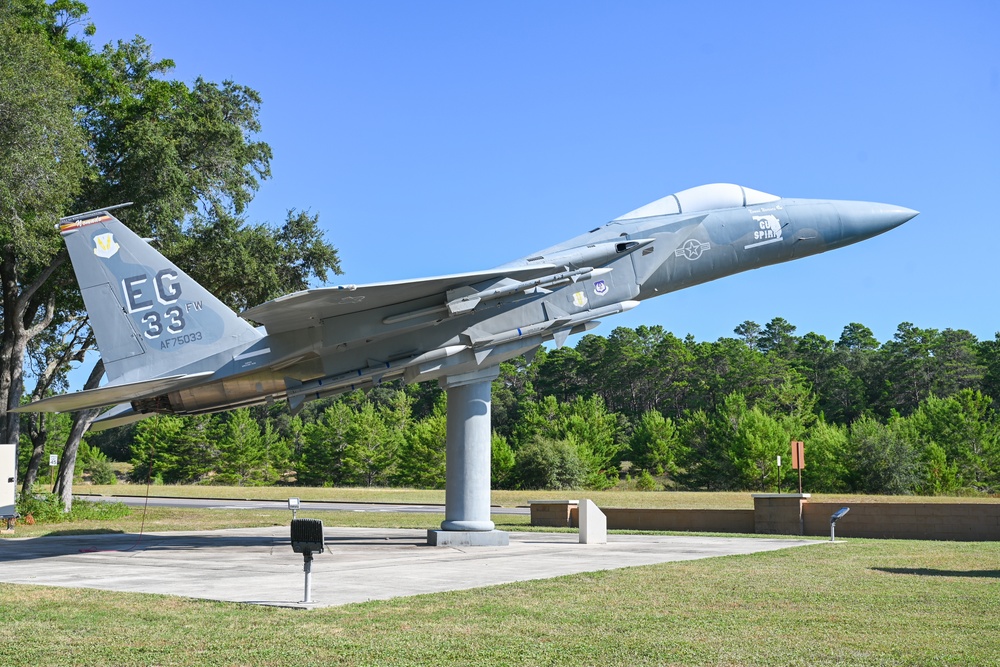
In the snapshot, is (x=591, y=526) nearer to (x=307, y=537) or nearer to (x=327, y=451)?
(x=307, y=537)

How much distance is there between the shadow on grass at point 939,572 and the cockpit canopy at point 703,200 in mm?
8492

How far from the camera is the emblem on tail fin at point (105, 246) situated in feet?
54.4

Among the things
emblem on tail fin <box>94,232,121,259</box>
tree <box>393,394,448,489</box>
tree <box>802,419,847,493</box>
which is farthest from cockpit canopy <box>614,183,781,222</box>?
tree <box>393,394,448,489</box>

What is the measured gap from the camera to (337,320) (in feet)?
53.9

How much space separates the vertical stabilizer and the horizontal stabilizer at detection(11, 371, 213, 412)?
35 cm

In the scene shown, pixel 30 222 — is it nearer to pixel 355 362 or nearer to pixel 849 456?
pixel 355 362

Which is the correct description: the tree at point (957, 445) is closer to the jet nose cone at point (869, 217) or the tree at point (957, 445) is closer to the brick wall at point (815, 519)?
the brick wall at point (815, 519)

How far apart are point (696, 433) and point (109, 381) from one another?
65132mm

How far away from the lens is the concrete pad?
1148 cm

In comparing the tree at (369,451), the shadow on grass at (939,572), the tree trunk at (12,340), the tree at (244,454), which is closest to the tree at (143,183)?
the tree trunk at (12,340)

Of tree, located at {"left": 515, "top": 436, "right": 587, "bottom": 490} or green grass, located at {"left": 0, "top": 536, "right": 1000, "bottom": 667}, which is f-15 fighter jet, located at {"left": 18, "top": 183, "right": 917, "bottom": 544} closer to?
green grass, located at {"left": 0, "top": 536, "right": 1000, "bottom": 667}

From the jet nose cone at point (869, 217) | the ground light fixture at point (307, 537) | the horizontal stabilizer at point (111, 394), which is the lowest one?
the ground light fixture at point (307, 537)

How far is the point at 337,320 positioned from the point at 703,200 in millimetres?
8341

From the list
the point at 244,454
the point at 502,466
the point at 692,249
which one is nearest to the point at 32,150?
the point at 692,249
